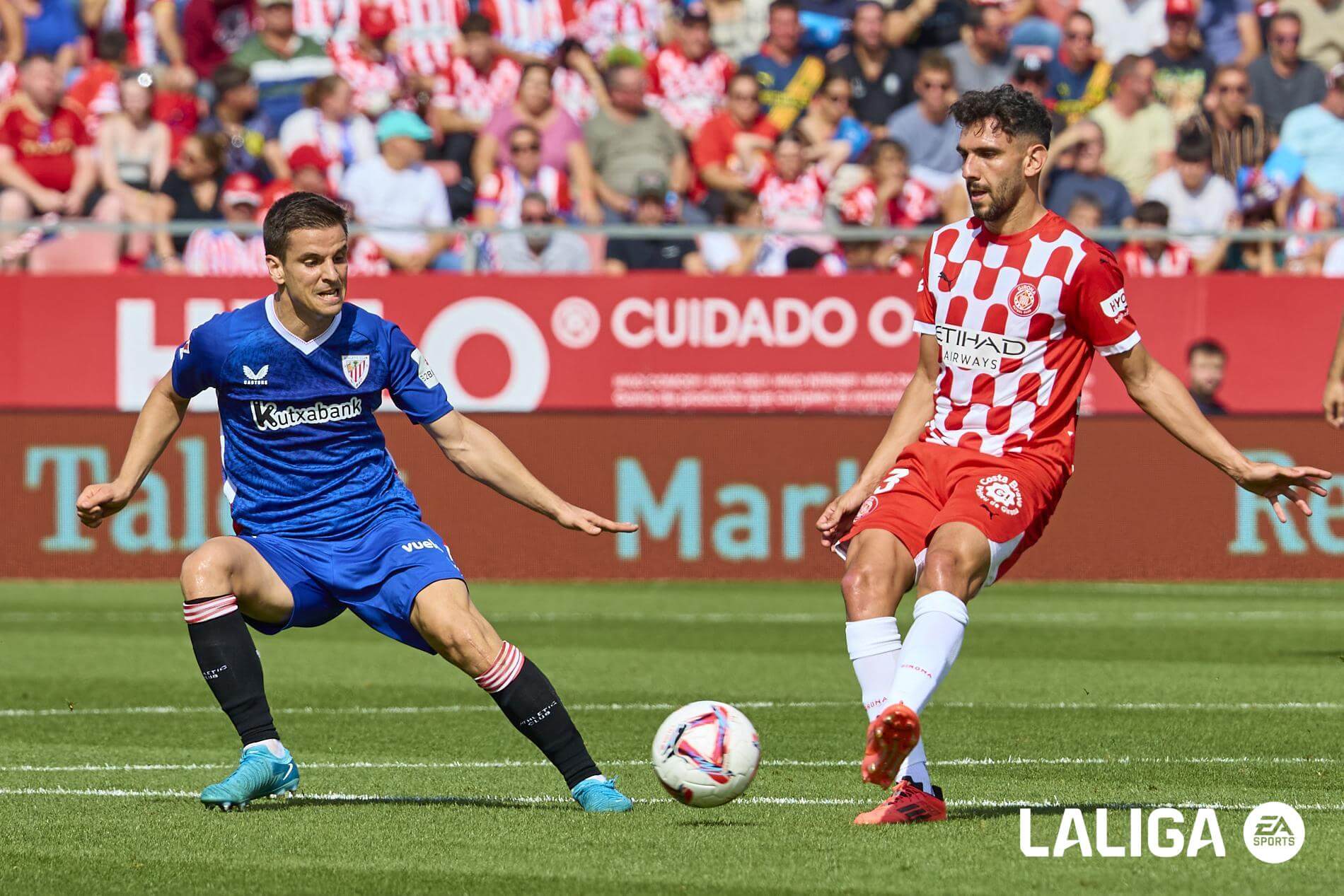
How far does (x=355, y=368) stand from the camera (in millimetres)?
6930

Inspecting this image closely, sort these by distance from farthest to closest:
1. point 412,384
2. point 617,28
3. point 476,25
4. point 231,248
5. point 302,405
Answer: point 617,28 < point 476,25 < point 231,248 < point 412,384 < point 302,405

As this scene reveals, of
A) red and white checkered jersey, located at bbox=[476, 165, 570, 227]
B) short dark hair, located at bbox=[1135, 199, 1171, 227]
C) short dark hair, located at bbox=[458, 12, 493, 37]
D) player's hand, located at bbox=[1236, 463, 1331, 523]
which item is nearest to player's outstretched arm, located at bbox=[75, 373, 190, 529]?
player's hand, located at bbox=[1236, 463, 1331, 523]

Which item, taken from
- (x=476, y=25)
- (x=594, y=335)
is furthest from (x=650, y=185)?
(x=476, y=25)

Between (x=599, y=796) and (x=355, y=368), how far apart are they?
158cm

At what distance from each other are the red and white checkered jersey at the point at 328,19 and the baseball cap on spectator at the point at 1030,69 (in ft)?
19.9

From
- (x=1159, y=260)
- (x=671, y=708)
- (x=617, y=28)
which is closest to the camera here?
(x=671, y=708)

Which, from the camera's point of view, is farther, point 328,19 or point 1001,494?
point 328,19

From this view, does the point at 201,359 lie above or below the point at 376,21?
below

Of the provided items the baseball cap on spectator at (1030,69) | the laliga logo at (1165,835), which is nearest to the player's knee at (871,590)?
the laliga logo at (1165,835)

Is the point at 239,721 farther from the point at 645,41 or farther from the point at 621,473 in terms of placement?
the point at 645,41

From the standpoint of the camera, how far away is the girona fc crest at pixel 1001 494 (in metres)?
6.30

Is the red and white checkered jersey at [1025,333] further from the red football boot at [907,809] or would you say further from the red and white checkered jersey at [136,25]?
the red and white checkered jersey at [136,25]

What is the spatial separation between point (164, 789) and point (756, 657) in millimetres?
5260

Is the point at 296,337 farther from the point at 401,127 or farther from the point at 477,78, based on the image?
the point at 477,78
